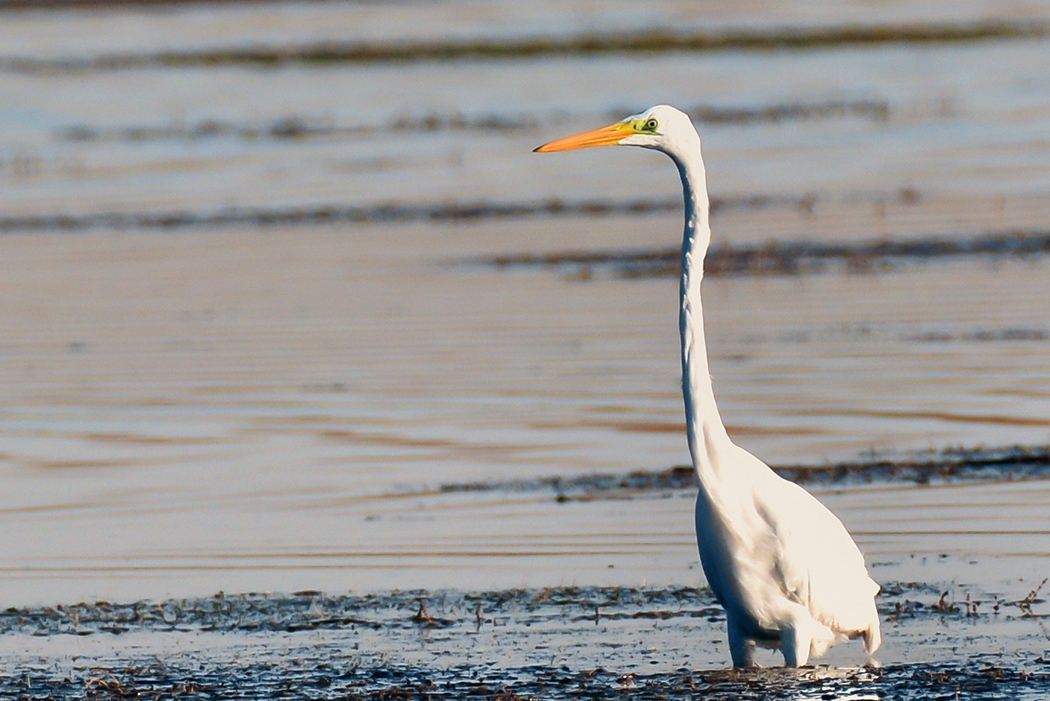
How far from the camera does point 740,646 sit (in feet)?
24.8

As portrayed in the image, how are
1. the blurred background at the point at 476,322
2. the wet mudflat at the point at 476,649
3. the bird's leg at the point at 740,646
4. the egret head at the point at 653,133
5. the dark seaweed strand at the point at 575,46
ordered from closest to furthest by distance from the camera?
the wet mudflat at the point at 476,649, the bird's leg at the point at 740,646, the egret head at the point at 653,133, the blurred background at the point at 476,322, the dark seaweed strand at the point at 575,46

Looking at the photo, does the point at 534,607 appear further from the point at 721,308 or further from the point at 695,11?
the point at 695,11

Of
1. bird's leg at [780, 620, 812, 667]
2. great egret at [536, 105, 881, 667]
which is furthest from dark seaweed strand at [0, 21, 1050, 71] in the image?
bird's leg at [780, 620, 812, 667]

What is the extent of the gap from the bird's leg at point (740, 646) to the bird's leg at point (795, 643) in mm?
153

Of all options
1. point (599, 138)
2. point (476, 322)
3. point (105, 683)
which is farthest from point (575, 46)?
point (105, 683)

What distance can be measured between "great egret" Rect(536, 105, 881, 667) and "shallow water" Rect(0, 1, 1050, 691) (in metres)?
0.43

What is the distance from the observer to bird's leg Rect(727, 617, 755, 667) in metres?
7.56

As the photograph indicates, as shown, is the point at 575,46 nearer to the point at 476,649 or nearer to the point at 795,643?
the point at 476,649

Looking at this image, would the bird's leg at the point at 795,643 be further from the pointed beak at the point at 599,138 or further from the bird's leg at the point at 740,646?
the pointed beak at the point at 599,138

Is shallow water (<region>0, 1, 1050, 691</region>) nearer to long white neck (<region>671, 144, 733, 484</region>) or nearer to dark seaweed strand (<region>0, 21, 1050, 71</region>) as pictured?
long white neck (<region>671, 144, 733, 484</region>)

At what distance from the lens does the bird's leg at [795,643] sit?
24.2ft

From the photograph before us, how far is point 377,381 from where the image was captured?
14297 millimetres

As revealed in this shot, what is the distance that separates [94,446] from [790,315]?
606 cm

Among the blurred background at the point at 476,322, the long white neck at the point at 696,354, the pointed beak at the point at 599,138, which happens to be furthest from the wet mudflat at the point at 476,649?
the pointed beak at the point at 599,138
